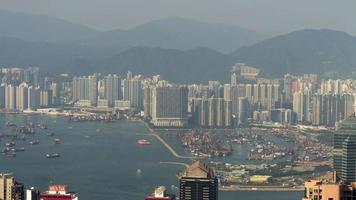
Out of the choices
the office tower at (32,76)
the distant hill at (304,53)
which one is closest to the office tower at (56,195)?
the distant hill at (304,53)

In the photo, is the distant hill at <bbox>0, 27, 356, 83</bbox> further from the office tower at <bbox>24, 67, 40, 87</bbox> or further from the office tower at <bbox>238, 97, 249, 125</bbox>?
the office tower at <bbox>238, 97, 249, 125</bbox>

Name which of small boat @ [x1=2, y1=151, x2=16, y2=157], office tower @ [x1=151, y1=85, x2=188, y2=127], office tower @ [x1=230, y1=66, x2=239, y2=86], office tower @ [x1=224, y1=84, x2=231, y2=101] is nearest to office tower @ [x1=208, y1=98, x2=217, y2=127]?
office tower @ [x1=151, y1=85, x2=188, y2=127]

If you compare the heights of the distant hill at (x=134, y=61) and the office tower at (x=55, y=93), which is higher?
the distant hill at (x=134, y=61)

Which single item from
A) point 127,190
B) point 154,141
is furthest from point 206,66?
point 127,190

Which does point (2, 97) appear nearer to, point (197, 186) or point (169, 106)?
point (169, 106)

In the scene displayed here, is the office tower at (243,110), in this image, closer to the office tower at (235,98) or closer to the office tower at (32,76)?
the office tower at (235,98)

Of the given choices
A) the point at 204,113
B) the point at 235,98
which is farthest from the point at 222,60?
the point at 204,113
